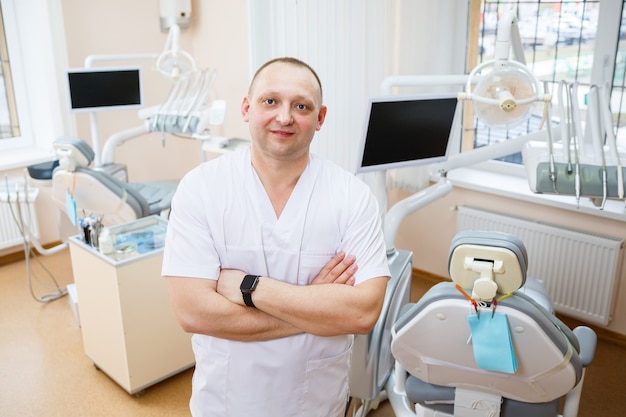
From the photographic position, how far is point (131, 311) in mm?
2518

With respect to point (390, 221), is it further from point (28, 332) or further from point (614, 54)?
point (28, 332)

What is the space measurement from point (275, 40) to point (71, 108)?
1.65 m

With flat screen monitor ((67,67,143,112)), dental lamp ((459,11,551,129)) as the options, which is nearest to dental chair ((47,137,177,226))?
flat screen monitor ((67,67,143,112))

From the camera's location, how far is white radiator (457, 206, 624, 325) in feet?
9.92

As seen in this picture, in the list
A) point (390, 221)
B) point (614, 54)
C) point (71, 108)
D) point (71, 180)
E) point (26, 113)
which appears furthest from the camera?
point (26, 113)

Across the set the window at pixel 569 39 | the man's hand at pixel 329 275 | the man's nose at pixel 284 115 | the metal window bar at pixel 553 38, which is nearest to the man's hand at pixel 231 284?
the man's hand at pixel 329 275

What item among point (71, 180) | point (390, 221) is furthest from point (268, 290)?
point (71, 180)

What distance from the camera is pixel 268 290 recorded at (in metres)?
1.44

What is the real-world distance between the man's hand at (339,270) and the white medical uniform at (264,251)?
16 millimetres

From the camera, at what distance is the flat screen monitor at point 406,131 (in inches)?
83.7

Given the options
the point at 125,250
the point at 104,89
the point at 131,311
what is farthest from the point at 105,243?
the point at 104,89

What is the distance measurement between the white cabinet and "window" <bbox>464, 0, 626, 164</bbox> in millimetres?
1970

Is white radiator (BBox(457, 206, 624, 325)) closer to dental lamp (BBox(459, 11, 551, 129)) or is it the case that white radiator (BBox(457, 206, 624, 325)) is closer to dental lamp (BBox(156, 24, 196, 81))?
dental lamp (BBox(459, 11, 551, 129))

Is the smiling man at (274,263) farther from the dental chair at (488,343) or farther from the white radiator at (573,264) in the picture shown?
the white radiator at (573,264)
